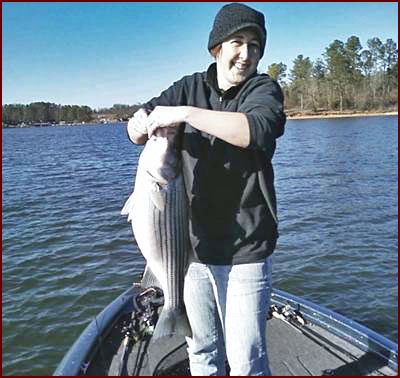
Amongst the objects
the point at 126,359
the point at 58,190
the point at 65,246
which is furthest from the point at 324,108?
the point at 126,359

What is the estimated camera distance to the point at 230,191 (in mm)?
2963

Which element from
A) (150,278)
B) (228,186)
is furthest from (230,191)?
(150,278)

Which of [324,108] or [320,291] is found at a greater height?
[324,108]

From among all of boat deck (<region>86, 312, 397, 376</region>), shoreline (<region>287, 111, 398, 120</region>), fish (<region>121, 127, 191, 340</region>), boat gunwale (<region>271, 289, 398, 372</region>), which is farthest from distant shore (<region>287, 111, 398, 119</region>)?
fish (<region>121, 127, 191, 340</region>)

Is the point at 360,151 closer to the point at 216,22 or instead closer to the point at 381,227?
the point at 381,227

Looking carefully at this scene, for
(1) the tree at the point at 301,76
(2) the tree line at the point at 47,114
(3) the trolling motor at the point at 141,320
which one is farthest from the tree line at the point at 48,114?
(3) the trolling motor at the point at 141,320

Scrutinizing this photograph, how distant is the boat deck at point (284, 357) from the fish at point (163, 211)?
57.9 inches

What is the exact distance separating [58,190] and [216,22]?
18.7m

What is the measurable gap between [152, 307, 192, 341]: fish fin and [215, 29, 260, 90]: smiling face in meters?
1.65

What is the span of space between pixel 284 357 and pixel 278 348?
150mm

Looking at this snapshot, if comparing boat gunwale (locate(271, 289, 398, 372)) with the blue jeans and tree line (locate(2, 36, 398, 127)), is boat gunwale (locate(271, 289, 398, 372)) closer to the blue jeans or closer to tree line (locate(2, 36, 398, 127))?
the blue jeans

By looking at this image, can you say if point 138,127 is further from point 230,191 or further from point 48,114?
point 48,114

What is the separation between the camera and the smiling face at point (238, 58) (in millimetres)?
2840

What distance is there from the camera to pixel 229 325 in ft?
10.1
